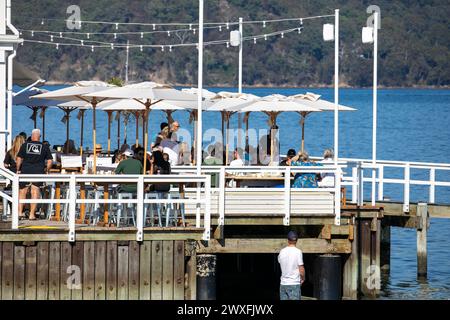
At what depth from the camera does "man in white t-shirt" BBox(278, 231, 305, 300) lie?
800 inches

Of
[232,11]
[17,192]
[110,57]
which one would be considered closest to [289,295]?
[17,192]

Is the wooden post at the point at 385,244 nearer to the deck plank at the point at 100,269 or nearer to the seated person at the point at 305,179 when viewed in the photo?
the seated person at the point at 305,179

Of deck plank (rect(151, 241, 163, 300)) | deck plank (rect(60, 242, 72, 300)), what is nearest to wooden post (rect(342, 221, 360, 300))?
deck plank (rect(151, 241, 163, 300))

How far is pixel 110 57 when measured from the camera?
6826 inches

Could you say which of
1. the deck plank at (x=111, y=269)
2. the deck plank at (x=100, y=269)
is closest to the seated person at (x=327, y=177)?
the deck plank at (x=111, y=269)

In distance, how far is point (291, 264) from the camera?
20.3 m

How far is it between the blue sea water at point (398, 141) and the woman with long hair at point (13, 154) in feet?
30.5

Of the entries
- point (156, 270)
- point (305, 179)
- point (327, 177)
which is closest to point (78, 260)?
point (156, 270)

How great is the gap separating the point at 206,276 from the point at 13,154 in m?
4.47

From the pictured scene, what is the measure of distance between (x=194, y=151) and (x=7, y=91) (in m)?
5.34

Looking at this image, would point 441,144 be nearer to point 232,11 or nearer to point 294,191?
point 294,191

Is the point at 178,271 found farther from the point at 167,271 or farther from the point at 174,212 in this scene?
the point at 174,212

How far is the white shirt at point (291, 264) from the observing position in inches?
800
